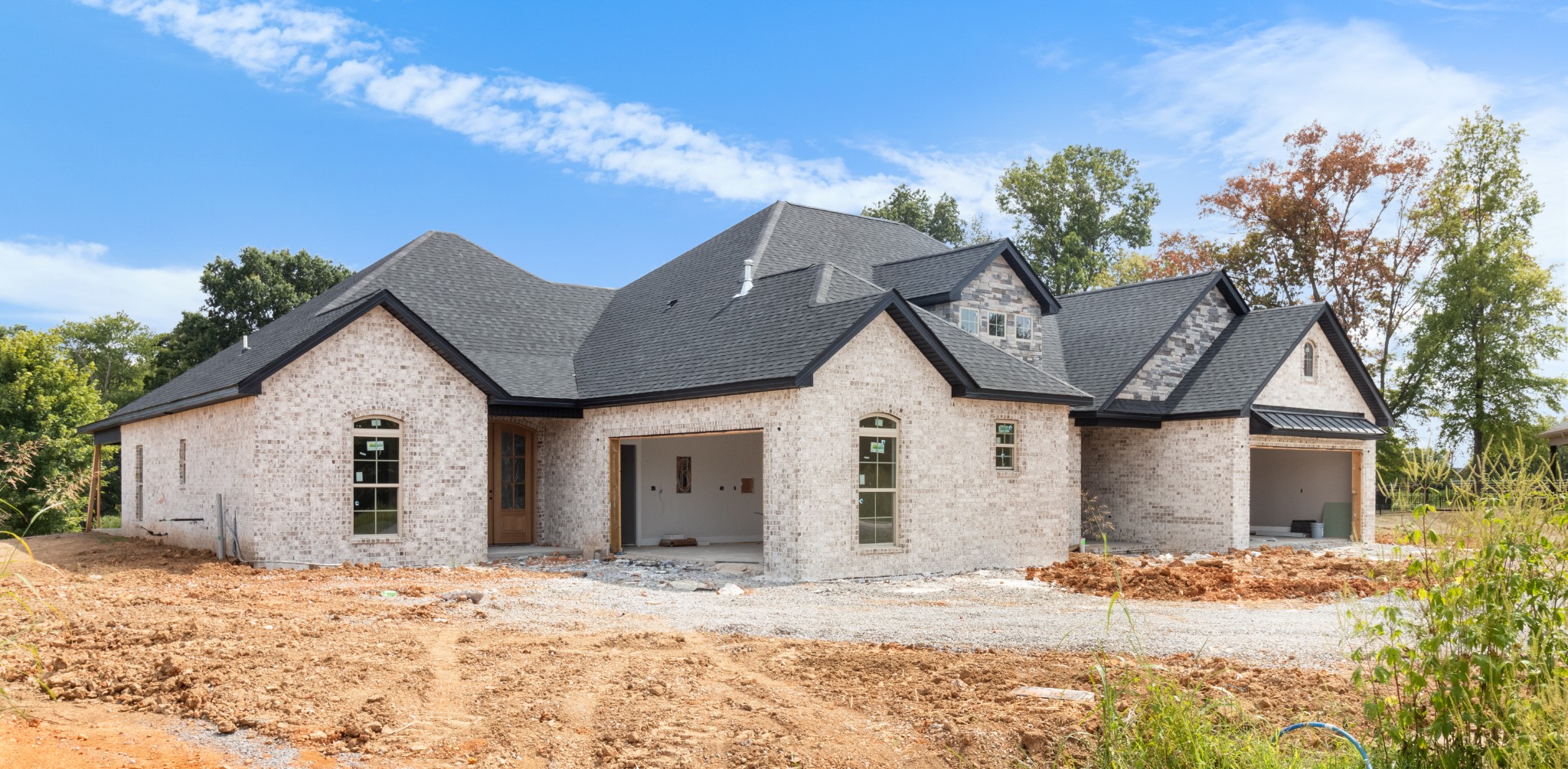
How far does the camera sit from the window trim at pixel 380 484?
57.4ft

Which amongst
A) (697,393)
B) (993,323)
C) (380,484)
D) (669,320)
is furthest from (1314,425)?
(380,484)

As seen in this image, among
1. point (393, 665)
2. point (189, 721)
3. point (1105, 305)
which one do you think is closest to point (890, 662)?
point (393, 665)

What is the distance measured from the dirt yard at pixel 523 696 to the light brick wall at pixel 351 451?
5.21 meters

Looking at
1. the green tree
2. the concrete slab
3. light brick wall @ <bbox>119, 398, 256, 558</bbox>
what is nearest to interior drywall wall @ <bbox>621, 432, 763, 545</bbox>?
the concrete slab

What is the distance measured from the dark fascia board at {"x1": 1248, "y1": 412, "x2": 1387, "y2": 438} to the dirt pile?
363cm

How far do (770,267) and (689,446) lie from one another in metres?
4.02

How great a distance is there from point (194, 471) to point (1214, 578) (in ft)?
56.2

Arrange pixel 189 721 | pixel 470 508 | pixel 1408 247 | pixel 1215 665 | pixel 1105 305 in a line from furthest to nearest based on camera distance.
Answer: pixel 1408 247
pixel 1105 305
pixel 470 508
pixel 1215 665
pixel 189 721

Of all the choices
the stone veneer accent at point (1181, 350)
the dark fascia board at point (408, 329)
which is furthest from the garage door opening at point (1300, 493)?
the dark fascia board at point (408, 329)

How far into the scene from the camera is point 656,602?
1370 cm

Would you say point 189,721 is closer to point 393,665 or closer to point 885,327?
point 393,665

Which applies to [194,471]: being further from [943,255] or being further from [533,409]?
[943,255]

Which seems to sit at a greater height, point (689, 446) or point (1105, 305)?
point (1105, 305)

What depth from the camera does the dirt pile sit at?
1468 centimetres
